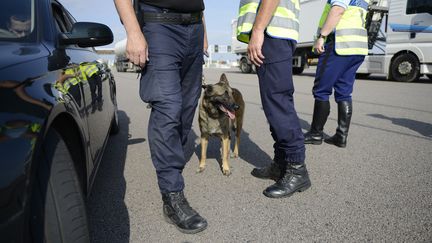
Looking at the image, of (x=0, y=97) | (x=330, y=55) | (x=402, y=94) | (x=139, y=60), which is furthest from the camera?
(x=402, y=94)

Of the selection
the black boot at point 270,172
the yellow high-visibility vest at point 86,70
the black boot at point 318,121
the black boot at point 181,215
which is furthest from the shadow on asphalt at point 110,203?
the black boot at point 318,121

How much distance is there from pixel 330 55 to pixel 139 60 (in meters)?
2.60

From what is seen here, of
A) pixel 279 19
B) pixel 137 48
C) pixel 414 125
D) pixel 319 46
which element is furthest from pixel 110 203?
pixel 414 125

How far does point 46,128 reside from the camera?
1.21 metres

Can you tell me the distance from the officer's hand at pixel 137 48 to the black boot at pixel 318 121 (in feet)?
8.78

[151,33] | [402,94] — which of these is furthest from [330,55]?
[402,94]

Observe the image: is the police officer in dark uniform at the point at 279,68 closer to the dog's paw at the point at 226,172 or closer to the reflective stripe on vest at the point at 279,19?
the reflective stripe on vest at the point at 279,19

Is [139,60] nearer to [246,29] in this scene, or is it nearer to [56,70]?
[56,70]

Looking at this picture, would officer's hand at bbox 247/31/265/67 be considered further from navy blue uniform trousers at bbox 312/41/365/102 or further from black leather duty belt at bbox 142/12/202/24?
navy blue uniform trousers at bbox 312/41/365/102

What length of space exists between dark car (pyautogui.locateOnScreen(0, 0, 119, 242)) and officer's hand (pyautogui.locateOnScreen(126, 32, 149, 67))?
19 cm

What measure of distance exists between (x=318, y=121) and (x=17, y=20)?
3336 millimetres

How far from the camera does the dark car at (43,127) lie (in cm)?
103

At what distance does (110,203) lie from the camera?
253cm

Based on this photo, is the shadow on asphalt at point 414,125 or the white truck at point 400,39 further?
→ the white truck at point 400,39
